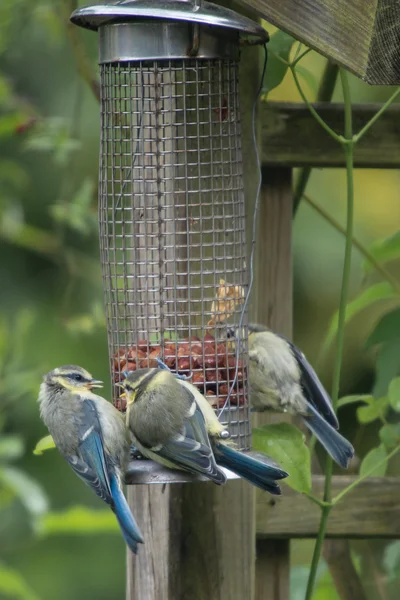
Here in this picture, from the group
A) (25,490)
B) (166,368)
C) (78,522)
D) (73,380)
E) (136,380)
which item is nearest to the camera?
(136,380)

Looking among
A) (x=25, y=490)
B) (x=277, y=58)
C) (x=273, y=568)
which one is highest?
(x=277, y=58)

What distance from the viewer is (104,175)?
277 centimetres

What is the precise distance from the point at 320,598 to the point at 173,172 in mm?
1254

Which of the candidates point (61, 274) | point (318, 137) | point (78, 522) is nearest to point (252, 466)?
point (318, 137)

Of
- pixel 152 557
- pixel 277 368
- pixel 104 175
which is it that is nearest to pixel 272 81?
pixel 104 175

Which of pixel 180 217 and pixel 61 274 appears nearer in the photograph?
pixel 180 217

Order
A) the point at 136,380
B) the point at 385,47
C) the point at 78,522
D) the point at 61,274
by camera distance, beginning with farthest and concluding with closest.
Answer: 1. the point at 61,274
2. the point at 78,522
3. the point at 136,380
4. the point at 385,47

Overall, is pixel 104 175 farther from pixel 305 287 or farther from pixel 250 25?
pixel 305 287

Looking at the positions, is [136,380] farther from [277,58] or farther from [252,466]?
[277,58]

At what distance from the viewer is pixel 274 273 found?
277 cm

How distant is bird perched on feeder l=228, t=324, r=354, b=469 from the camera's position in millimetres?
2721

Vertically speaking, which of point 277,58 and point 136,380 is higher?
point 277,58

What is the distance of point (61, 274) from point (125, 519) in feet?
8.25

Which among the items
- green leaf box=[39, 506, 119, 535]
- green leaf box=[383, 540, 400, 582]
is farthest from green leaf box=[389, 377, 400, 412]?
green leaf box=[39, 506, 119, 535]
